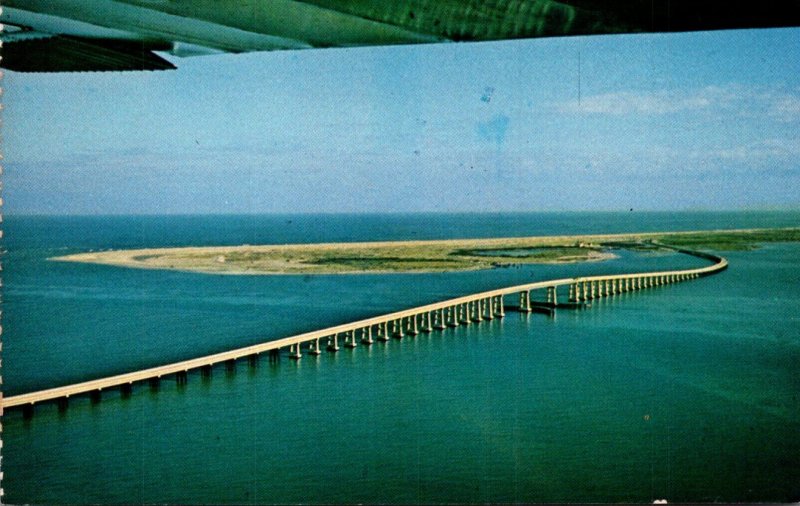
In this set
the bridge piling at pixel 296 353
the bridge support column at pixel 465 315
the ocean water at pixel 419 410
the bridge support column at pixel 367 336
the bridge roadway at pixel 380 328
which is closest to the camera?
the ocean water at pixel 419 410

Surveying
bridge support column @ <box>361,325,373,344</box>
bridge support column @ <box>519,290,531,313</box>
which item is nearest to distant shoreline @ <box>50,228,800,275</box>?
bridge support column @ <box>519,290,531,313</box>

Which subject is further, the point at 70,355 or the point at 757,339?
the point at 757,339

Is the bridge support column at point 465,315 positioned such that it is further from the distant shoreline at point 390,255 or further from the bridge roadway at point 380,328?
the distant shoreline at point 390,255

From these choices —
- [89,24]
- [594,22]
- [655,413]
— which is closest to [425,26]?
[594,22]

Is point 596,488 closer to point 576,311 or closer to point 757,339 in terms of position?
point 757,339

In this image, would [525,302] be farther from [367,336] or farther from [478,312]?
[367,336]

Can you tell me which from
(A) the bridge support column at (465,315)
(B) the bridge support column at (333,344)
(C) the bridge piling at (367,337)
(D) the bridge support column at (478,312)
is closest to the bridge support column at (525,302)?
(D) the bridge support column at (478,312)
